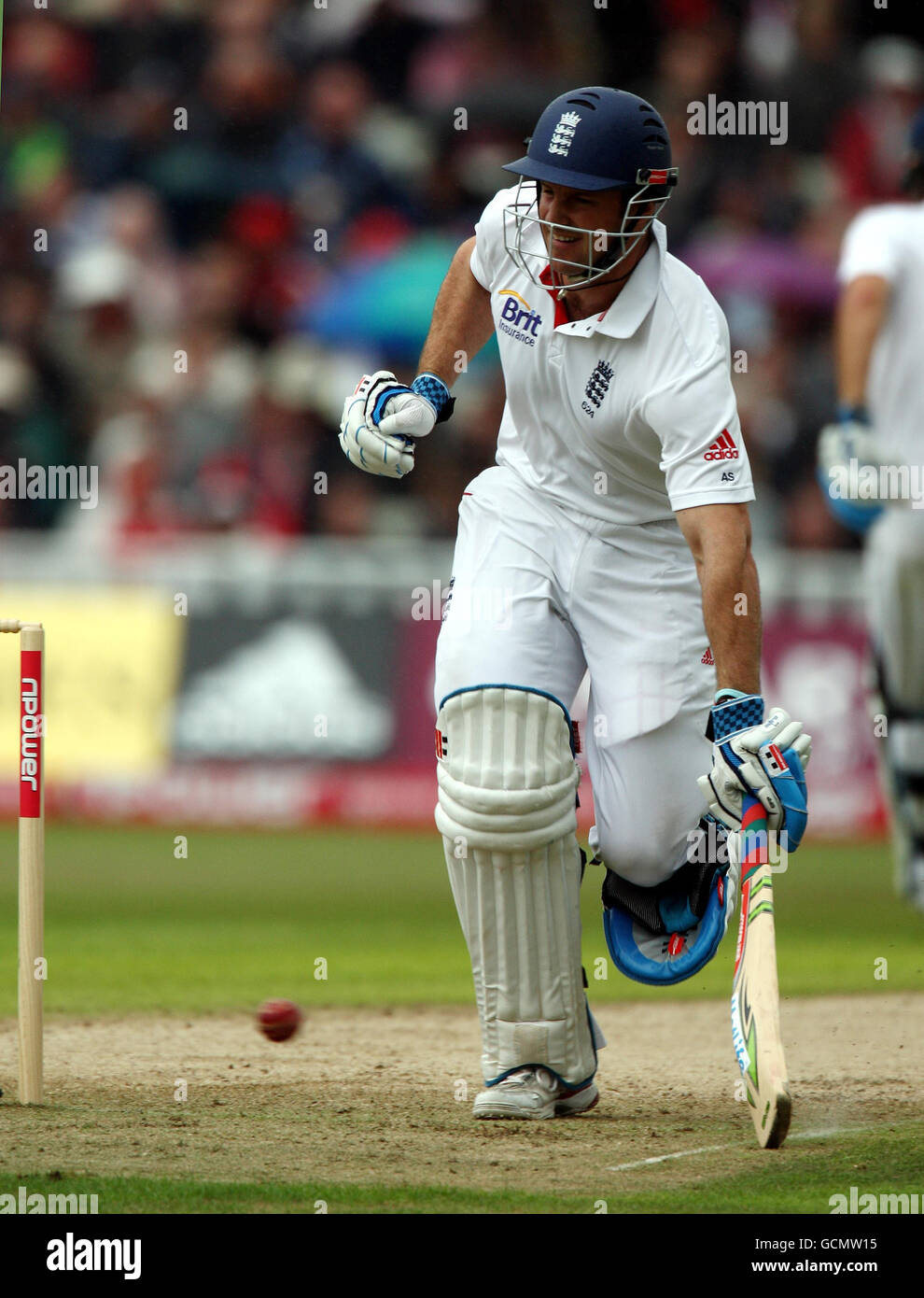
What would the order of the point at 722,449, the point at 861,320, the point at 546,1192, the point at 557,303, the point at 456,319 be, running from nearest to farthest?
the point at 546,1192
the point at 722,449
the point at 557,303
the point at 456,319
the point at 861,320

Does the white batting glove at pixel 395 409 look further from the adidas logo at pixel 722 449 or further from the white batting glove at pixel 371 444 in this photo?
the adidas logo at pixel 722 449

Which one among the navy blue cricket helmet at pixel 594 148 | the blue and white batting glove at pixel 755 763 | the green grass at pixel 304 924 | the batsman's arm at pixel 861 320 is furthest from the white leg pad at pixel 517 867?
the batsman's arm at pixel 861 320

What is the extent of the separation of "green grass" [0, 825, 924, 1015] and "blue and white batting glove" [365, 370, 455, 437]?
2020 mm

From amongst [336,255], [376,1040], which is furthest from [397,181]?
[376,1040]

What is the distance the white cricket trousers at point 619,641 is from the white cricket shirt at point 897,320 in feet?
9.02

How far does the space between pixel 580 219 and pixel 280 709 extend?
664cm

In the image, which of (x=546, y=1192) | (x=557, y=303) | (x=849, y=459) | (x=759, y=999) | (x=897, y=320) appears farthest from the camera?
(x=897, y=320)

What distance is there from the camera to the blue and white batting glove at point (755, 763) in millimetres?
4398

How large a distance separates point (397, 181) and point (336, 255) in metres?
0.80

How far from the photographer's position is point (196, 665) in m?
11.1

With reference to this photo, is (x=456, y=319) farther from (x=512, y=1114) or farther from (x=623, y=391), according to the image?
(x=512, y=1114)

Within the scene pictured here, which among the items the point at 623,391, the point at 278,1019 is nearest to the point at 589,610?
the point at 623,391

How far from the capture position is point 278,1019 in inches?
229
